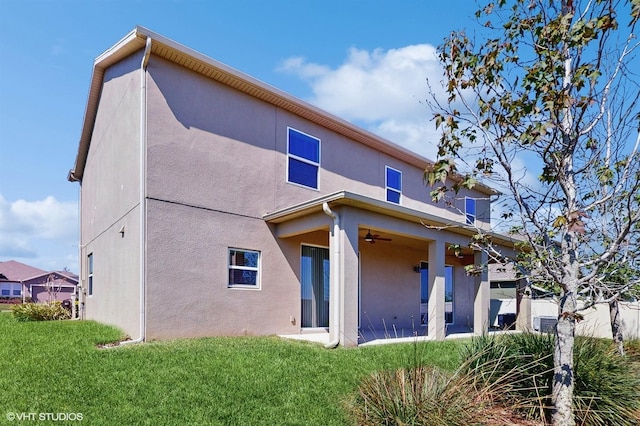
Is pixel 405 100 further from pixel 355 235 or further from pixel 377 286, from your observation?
pixel 377 286

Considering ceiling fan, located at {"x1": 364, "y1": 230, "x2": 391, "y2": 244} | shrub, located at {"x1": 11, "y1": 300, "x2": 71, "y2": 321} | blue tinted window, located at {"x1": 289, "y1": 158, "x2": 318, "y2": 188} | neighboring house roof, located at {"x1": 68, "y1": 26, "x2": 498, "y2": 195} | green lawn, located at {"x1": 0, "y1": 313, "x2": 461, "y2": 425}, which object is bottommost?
shrub, located at {"x1": 11, "y1": 300, "x2": 71, "y2": 321}

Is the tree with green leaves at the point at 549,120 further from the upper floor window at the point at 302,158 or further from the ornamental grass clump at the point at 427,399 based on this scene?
the upper floor window at the point at 302,158

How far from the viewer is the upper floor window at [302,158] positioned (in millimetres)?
12102

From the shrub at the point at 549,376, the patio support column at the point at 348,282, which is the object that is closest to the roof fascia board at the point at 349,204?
the patio support column at the point at 348,282

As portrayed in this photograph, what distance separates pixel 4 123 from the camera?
36.8 feet

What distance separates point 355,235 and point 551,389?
A: 5.15m

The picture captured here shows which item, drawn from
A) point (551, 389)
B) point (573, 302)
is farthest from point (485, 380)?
point (573, 302)

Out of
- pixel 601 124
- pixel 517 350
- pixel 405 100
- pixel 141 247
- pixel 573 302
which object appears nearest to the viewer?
pixel 573 302

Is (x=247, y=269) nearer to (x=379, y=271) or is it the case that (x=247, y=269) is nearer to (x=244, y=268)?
(x=244, y=268)

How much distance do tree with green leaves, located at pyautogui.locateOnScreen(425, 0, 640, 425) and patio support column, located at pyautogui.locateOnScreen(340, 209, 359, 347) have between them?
4.16 m

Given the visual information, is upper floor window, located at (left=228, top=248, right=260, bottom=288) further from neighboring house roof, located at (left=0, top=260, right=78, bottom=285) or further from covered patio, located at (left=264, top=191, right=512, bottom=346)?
neighboring house roof, located at (left=0, top=260, right=78, bottom=285)

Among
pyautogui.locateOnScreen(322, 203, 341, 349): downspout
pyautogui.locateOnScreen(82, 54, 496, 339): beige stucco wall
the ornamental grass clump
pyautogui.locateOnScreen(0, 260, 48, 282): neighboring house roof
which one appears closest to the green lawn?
the ornamental grass clump

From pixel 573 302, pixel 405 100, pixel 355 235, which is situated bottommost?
pixel 573 302

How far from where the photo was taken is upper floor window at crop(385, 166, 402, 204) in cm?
1537
